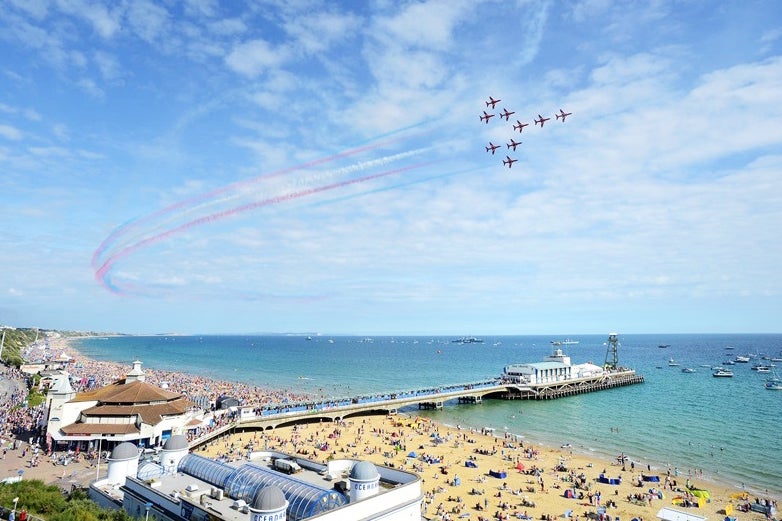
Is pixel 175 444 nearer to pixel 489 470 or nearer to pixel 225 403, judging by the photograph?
pixel 489 470

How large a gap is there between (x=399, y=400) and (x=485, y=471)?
2834cm

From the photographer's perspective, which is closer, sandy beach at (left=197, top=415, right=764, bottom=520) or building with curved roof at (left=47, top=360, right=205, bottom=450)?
sandy beach at (left=197, top=415, right=764, bottom=520)

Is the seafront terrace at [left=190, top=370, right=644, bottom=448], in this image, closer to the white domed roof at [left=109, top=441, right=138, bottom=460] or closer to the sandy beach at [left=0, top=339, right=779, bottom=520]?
the sandy beach at [left=0, top=339, right=779, bottom=520]

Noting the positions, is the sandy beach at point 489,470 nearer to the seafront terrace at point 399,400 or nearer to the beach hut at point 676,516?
the seafront terrace at point 399,400

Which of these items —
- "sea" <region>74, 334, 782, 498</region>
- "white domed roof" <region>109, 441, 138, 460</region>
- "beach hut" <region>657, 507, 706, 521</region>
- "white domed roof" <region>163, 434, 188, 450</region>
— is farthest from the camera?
"sea" <region>74, 334, 782, 498</region>

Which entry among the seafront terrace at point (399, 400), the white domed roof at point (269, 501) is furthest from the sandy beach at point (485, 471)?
the white domed roof at point (269, 501)

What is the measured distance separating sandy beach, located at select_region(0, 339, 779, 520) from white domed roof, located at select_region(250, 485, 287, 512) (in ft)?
58.5

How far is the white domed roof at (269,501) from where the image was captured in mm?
17391

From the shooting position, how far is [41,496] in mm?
23578

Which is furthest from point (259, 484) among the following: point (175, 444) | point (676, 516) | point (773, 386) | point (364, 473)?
point (773, 386)

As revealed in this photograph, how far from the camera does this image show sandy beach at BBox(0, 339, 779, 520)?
114 feet

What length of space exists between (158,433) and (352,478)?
2959 centimetres

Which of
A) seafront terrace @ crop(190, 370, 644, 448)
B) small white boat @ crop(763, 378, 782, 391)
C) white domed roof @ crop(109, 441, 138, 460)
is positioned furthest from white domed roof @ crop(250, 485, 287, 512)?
small white boat @ crop(763, 378, 782, 391)

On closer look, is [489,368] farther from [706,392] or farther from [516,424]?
[516,424]
